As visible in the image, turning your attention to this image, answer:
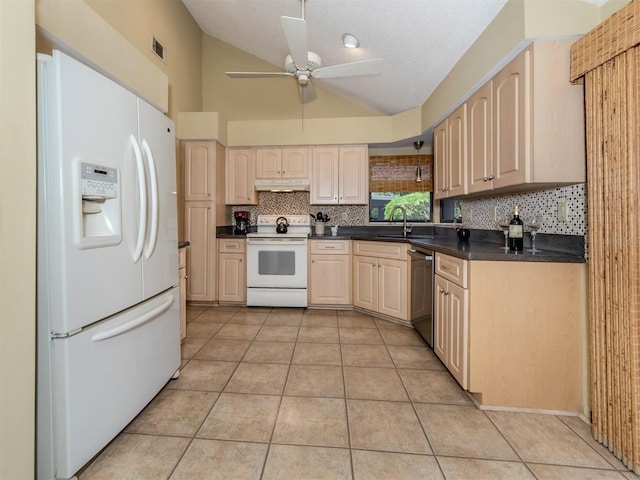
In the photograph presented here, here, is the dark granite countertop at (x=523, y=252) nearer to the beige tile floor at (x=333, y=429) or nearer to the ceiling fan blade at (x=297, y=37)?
the beige tile floor at (x=333, y=429)

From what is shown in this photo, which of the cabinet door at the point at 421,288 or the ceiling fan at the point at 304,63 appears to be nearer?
the ceiling fan at the point at 304,63

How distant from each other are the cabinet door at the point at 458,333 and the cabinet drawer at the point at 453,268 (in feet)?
0.15

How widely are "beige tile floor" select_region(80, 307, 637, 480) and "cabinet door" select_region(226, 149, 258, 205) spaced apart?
221 centimetres

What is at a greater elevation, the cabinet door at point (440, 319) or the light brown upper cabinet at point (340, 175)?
the light brown upper cabinet at point (340, 175)

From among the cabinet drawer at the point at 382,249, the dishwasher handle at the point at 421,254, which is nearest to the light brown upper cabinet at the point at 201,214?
the cabinet drawer at the point at 382,249

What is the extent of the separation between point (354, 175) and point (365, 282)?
139cm

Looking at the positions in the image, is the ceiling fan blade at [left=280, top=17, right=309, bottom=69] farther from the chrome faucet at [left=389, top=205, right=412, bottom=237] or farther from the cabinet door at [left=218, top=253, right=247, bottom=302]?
the cabinet door at [left=218, top=253, right=247, bottom=302]

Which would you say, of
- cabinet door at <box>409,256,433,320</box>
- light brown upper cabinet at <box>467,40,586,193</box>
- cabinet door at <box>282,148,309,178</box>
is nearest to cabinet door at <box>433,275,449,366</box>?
cabinet door at <box>409,256,433,320</box>

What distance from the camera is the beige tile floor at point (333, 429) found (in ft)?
4.26

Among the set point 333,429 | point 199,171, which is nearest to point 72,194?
point 333,429

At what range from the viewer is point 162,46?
3.29 metres

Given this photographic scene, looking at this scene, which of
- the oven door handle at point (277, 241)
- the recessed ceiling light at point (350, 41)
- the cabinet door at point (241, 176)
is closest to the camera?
the recessed ceiling light at point (350, 41)

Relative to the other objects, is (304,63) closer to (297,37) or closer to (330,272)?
(297,37)

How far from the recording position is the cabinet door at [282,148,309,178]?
3986 mm
